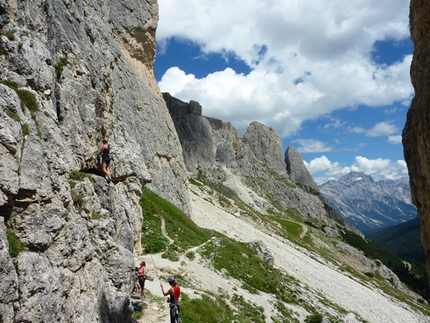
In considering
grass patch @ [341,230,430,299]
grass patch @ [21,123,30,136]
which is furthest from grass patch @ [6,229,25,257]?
grass patch @ [341,230,430,299]

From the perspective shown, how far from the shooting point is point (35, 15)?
16047mm

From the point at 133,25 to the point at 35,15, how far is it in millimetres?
46961

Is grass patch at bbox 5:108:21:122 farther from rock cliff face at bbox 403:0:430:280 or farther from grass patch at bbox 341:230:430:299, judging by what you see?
grass patch at bbox 341:230:430:299

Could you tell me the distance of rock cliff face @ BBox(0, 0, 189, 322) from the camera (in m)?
10.2

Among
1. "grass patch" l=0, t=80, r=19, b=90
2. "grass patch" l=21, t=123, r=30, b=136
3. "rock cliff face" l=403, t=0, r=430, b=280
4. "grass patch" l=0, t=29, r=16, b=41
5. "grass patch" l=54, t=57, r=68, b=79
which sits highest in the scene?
"rock cliff face" l=403, t=0, r=430, b=280

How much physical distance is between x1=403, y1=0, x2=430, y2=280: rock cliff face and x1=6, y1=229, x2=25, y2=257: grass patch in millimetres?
28268

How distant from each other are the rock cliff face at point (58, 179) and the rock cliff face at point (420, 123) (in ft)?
78.1

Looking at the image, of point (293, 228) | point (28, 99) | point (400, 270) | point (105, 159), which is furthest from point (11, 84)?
point (400, 270)

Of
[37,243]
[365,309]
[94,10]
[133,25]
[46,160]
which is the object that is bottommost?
[365,309]

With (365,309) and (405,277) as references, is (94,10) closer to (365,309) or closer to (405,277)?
(365,309)

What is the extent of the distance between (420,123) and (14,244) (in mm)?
29331

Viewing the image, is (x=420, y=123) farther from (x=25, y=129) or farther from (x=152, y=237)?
(x=25, y=129)

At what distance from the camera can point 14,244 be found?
9914 millimetres

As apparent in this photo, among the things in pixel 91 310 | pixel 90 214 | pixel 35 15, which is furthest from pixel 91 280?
pixel 35 15
